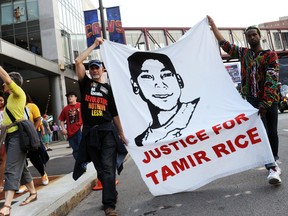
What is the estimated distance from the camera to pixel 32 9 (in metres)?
27.6

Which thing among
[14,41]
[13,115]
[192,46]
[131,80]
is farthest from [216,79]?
[14,41]

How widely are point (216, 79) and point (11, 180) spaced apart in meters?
2.64

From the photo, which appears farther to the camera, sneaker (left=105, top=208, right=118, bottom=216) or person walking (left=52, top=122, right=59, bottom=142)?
person walking (left=52, top=122, right=59, bottom=142)

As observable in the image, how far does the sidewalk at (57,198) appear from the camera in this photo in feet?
12.4

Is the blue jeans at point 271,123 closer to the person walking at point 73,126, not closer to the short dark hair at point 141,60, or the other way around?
the short dark hair at point 141,60

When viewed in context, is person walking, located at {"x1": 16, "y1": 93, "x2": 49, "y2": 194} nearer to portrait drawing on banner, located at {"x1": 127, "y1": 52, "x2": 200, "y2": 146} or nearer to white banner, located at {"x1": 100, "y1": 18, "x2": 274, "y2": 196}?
white banner, located at {"x1": 100, "y1": 18, "x2": 274, "y2": 196}

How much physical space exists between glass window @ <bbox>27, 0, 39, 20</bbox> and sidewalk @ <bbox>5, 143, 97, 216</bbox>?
2471 cm

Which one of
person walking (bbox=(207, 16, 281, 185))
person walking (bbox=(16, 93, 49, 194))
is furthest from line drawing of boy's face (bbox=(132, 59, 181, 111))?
person walking (bbox=(16, 93, 49, 194))

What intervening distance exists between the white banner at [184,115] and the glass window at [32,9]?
2576 cm

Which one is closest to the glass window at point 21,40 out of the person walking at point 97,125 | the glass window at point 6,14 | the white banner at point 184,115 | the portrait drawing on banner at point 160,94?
the glass window at point 6,14

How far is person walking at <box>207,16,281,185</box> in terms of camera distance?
3793 mm

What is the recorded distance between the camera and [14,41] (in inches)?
1103

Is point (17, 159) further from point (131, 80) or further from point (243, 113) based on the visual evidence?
point (243, 113)

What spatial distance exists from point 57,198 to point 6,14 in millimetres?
27513
